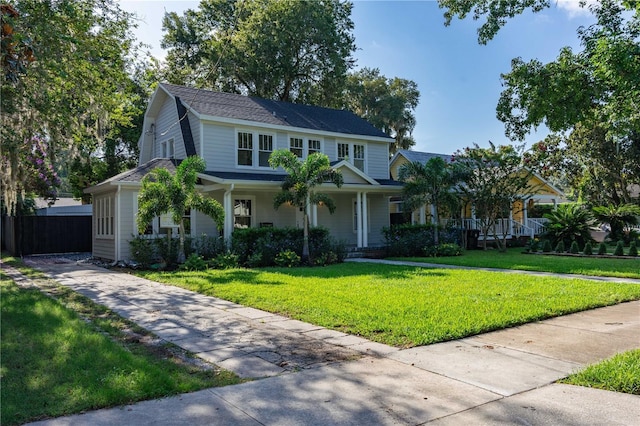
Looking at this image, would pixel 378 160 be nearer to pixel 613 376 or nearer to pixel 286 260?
pixel 286 260

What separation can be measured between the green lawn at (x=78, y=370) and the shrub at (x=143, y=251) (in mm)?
7299

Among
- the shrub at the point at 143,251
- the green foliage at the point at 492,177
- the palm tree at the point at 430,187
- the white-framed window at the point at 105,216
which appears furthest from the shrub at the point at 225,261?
the green foliage at the point at 492,177

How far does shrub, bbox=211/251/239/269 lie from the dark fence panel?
10.1 metres

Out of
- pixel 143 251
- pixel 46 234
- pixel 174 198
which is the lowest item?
pixel 143 251

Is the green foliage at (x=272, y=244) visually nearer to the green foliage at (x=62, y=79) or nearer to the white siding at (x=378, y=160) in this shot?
the green foliage at (x=62, y=79)

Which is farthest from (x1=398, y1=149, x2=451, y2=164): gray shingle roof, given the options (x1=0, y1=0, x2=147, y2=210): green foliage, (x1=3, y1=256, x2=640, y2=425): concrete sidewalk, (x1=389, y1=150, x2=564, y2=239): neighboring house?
(x1=3, y1=256, x2=640, y2=425): concrete sidewalk

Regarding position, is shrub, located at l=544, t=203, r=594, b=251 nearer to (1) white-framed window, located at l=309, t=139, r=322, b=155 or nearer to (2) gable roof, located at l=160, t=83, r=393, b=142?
(2) gable roof, located at l=160, t=83, r=393, b=142

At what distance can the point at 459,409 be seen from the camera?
11.5 feet

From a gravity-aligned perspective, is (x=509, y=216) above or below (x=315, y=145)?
below

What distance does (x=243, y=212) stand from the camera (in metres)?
17.6

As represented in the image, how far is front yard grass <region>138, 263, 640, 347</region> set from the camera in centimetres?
609

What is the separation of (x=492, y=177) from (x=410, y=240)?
14.2 feet

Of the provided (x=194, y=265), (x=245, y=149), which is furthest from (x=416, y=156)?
(x=194, y=265)

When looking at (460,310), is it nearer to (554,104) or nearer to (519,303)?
(519,303)
